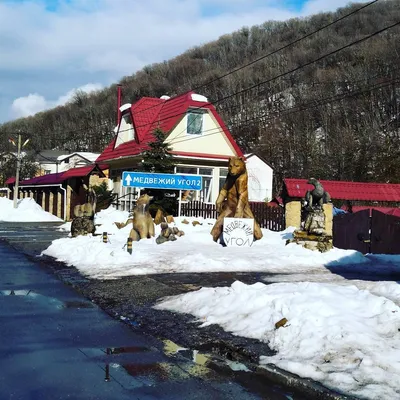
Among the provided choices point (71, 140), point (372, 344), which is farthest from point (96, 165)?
point (71, 140)

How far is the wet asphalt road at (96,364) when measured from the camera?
488 centimetres

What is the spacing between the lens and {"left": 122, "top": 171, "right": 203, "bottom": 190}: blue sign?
928 inches

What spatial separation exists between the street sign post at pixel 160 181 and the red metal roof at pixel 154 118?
6.58 metres

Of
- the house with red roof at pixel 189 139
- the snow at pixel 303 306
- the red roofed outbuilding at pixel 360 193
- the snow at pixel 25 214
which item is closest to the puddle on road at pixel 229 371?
the snow at pixel 303 306

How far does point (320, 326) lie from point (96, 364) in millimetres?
2596

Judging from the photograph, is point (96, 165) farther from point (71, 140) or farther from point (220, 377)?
point (71, 140)

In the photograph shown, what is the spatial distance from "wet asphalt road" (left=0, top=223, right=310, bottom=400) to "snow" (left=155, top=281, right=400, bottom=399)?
63cm

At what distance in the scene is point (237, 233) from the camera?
17453 millimetres

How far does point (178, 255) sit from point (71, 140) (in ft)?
305

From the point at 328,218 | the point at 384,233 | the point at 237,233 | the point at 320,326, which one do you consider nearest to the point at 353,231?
the point at 384,233

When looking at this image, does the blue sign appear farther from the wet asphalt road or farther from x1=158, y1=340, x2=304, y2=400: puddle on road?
x1=158, y1=340, x2=304, y2=400: puddle on road

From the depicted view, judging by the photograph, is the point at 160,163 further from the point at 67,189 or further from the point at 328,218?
the point at 67,189

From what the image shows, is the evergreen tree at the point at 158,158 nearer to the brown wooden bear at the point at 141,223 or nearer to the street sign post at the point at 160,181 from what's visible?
the street sign post at the point at 160,181

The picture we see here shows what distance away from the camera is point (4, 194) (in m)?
60.8
